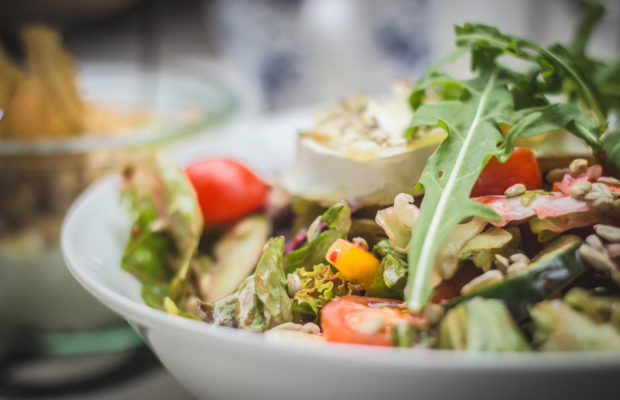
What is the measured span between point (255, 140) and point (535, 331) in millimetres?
1206

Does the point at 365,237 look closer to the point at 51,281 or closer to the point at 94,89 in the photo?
the point at 51,281

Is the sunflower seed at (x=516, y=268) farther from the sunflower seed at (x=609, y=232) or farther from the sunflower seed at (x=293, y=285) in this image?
the sunflower seed at (x=293, y=285)

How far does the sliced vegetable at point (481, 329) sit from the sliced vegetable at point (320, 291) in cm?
20

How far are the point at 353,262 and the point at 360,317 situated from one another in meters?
0.13

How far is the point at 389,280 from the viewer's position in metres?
0.72

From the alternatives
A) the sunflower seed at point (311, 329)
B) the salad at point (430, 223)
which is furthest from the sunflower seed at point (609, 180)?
the sunflower seed at point (311, 329)

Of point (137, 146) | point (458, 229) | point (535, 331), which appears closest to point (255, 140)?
point (137, 146)

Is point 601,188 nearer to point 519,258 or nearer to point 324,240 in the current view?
point 519,258

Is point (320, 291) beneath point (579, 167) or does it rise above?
beneath

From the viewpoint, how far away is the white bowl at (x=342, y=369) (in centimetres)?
46

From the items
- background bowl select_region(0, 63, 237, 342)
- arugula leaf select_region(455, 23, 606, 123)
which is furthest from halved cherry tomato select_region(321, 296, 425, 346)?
background bowl select_region(0, 63, 237, 342)

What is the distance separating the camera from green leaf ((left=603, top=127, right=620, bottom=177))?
78 centimetres

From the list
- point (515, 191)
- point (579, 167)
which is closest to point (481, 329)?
point (515, 191)

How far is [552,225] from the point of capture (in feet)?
2.29
